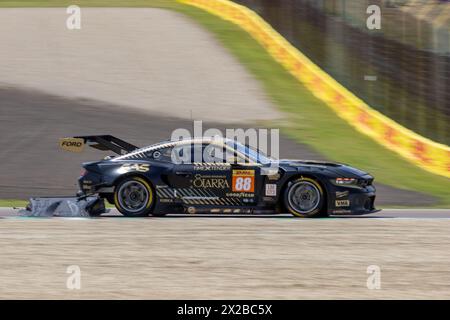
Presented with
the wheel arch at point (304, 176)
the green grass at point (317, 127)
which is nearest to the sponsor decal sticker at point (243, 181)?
the wheel arch at point (304, 176)

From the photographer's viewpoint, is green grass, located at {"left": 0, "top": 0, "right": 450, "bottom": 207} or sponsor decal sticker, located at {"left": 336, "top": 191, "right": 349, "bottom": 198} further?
green grass, located at {"left": 0, "top": 0, "right": 450, "bottom": 207}

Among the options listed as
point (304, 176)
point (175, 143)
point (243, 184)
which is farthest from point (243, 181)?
point (175, 143)

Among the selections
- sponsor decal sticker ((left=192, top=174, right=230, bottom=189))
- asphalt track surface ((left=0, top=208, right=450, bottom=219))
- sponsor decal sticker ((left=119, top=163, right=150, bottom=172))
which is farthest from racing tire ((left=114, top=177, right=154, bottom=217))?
sponsor decal sticker ((left=192, top=174, right=230, bottom=189))

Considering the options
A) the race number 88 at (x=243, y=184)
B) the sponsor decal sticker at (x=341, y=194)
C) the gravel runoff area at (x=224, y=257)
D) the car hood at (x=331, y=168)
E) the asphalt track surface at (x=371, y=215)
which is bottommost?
the gravel runoff area at (x=224, y=257)

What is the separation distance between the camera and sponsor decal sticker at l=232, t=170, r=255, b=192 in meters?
14.2

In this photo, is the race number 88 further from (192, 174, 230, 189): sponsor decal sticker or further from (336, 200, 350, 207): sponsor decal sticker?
(336, 200, 350, 207): sponsor decal sticker

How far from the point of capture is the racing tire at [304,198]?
1416 centimetres

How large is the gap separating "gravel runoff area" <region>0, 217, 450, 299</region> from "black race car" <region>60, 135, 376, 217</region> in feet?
A: 1.00

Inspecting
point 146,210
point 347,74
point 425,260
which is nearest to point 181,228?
point 146,210

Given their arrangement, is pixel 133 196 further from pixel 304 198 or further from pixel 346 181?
pixel 346 181

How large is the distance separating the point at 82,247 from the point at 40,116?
11945 mm

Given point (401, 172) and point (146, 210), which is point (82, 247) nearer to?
point (146, 210)

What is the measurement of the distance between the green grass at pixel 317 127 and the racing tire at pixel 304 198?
14.3 ft

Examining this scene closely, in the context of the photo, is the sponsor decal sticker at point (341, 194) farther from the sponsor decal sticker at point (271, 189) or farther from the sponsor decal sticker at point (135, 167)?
the sponsor decal sticker at point (135, 167)
